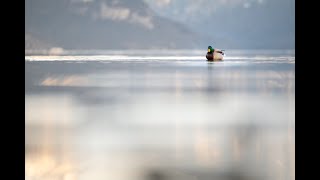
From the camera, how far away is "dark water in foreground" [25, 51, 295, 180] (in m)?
4.00

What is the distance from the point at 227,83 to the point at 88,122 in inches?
A: 229

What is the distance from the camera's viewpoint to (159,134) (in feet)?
17.9

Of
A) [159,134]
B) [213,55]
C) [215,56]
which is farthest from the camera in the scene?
[215,56]

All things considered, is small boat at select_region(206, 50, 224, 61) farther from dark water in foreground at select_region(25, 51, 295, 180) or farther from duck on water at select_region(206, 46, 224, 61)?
dark water in foreground at select_region(25, 51, 295, 180)

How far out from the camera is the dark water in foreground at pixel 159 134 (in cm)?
400

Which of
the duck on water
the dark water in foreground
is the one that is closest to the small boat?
the duck on water

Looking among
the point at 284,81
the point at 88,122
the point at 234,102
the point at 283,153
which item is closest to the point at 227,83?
the point at 284,81

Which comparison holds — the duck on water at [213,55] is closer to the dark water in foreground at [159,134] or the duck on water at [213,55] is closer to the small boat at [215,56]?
the small boat at [215,56]

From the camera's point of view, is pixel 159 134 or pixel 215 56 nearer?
pixel 159 134

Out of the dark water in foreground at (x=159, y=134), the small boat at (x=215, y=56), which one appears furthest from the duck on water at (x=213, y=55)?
the dark water in foreground at (x=159, y=134)

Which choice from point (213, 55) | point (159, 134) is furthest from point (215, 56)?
point (159, 134)

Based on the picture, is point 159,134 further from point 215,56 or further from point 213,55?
point 215,56
